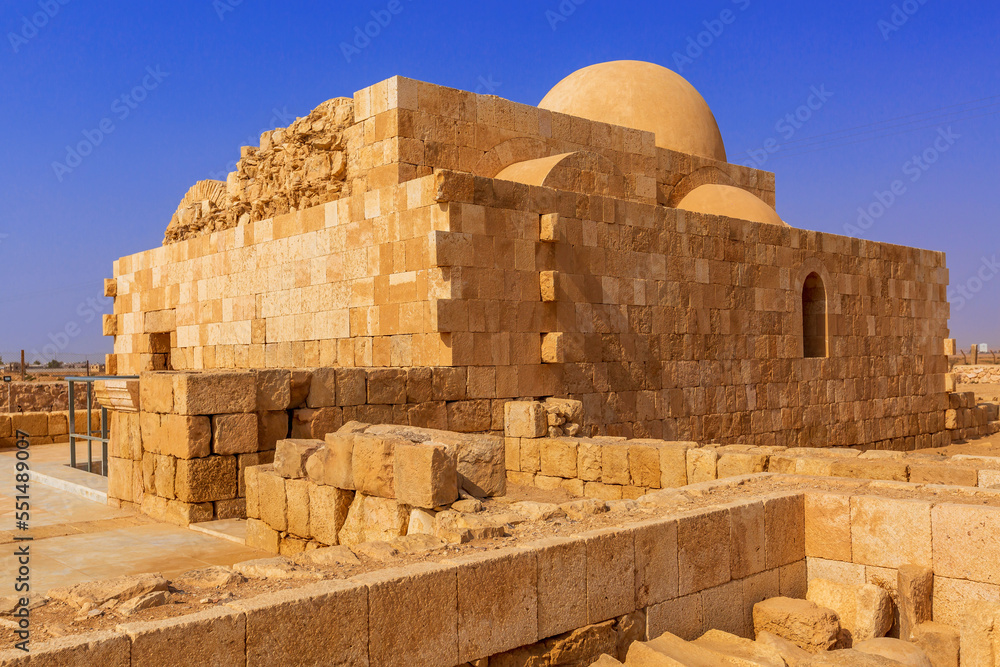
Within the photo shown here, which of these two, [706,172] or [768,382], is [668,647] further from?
[706,172]

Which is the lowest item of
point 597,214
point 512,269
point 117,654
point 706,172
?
point 117,654

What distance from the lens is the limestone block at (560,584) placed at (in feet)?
12.1

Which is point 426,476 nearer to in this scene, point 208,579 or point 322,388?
point 208,579

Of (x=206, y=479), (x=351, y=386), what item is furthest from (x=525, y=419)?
(x=206, y=479)

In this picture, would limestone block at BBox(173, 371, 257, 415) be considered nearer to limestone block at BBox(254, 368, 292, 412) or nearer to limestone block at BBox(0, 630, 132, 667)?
limestone block at BBox(254, 368, 292, 412)

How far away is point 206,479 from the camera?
23.3 ft

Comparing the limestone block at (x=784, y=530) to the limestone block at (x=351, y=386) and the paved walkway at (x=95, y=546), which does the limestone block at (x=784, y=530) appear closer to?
the paved walkway at (x=95, y=546)

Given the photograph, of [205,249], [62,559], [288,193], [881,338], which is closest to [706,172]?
[881,338]

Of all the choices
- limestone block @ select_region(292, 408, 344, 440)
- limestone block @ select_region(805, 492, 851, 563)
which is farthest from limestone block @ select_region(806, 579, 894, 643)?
limestone block @ select_region(292, 408, 344, 440)

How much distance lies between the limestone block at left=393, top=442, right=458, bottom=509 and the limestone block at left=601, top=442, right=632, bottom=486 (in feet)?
10.2

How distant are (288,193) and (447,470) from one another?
7463 millimetres

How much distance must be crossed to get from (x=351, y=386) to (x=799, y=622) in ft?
16.0

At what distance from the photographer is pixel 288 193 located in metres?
11.4

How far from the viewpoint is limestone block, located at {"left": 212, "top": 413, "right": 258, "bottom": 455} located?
7156 mm
